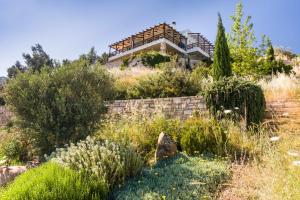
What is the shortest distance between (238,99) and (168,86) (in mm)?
4167

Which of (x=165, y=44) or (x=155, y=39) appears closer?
(x=165, y=44)

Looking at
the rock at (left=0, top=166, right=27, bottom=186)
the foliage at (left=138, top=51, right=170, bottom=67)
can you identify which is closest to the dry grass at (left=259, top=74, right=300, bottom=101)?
the rock at (left=0, top=166, right=27, bottom=186)

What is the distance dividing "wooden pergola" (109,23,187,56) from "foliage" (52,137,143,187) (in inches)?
1098

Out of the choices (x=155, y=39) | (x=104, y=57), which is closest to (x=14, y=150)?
(x=155, y=39)

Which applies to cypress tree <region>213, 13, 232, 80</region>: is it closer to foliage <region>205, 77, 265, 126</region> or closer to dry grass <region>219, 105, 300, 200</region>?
foliage <region>205, 77, 265, 126</region>

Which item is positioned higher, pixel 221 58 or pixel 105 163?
pixel 221 58

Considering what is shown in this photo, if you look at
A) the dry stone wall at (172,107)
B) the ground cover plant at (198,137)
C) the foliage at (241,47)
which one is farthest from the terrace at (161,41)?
the ground cover plant at (198,137)

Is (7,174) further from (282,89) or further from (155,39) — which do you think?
(155,39)

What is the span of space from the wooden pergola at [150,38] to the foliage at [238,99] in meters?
24.4

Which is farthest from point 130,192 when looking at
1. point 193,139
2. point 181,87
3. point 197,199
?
point 181,87

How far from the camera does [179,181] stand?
4688mm

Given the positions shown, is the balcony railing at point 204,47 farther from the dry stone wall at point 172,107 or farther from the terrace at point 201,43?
the dry stone wall at point 172,107

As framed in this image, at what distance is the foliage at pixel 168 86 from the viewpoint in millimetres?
11789

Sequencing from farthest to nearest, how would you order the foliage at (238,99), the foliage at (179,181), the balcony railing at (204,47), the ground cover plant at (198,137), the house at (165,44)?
the balcony railing at (204,47) → the house at (165,44) → the foliage at (238,99) → the ground cover plant at (198,137) → the foliage at (179,181)
